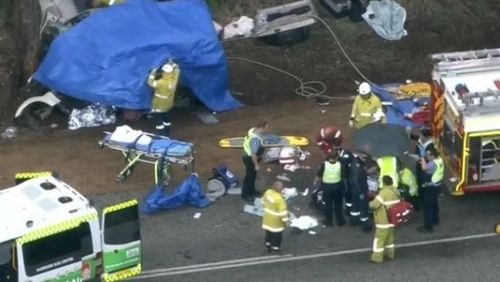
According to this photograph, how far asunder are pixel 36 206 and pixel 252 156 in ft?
15.7

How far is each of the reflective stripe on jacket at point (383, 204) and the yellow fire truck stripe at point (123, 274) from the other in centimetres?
377

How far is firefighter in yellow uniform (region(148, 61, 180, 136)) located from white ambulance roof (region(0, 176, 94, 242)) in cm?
555

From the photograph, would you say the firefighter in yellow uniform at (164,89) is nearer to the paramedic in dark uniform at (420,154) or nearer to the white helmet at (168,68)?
the white helmet at (168,68)

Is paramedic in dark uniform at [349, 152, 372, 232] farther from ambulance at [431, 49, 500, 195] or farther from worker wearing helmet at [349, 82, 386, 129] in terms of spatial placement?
worker wearing helmet at [349, 82, 386, 129]

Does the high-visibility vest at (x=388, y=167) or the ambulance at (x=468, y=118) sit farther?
the ambulance at (x=468, y=118)

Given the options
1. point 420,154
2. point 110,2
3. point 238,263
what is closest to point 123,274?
point 238,263

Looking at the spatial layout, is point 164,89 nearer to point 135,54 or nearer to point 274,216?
point 135,54

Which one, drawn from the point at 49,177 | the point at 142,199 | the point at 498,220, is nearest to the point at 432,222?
the point at 498,220

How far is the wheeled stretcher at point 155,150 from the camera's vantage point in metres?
20.6

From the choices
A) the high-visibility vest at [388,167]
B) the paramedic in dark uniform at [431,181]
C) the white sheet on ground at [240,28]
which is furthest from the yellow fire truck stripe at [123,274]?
the white sheet on ground at [240,28]

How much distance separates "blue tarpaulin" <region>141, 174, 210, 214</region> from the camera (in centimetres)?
2062

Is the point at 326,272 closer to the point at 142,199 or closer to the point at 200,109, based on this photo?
the point at 142,199

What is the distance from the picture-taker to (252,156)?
20641mm

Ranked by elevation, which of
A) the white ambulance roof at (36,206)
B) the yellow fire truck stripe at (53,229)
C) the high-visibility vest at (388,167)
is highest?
the white ambulance roof at (36,206)
